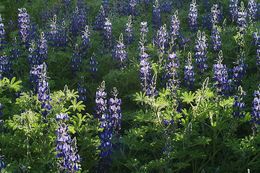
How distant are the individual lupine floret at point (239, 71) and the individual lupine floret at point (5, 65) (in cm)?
321

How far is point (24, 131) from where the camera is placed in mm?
5027

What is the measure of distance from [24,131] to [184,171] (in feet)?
6.58

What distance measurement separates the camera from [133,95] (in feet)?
18.5

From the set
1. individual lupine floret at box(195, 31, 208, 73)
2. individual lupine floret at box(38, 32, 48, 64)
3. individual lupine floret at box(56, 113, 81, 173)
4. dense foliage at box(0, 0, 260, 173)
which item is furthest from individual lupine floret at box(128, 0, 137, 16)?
individual lupine floret at box(56, 113, 81, 173)

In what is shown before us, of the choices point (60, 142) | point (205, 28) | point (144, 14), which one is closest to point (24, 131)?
point (60, 142)

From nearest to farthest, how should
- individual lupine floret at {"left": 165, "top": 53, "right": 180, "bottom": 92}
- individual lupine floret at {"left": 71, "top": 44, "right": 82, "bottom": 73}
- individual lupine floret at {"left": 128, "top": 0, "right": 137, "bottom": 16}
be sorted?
individual lupine floret at {"left": 165, "top": 53, "right": 180, "bottom": 92} < individual lupine floret at {"left": 71, "top": 44, "right": 82, "bottom": 73} < individual lupine floret at {"left": 128, "top": 0, "right": 137, "bottom": 16}

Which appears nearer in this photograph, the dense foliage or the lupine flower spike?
the dense foliage

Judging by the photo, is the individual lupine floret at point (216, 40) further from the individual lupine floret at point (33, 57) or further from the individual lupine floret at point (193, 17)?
the individual lupine floret at point (33, 57)

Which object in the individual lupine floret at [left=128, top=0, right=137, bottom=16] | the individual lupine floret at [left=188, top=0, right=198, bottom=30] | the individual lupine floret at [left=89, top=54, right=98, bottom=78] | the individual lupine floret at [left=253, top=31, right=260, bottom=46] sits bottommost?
the individual lupine floret at [left=89, top=54, right=98, bottom=78]

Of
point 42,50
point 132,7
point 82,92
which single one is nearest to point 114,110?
point 82,92

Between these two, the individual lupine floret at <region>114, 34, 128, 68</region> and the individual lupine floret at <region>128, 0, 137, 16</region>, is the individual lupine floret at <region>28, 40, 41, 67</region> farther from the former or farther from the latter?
the individual lupine floret at <region>128, 0, 137, 16</region>

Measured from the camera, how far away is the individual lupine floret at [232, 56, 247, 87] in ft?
19.4

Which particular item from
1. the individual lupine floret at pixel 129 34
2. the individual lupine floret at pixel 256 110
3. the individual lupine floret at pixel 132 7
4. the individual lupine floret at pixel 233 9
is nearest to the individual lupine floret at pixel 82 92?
the individual lupine floret at pixel 129 34

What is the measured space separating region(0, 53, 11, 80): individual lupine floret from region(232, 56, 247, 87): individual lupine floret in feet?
10.5
